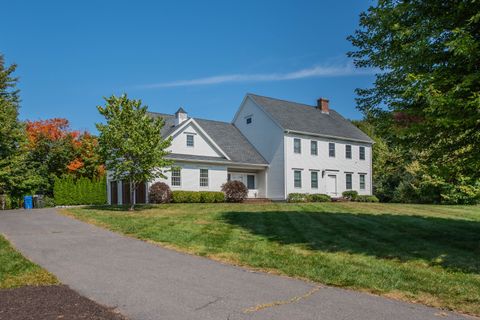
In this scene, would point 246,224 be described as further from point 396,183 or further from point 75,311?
point 396,183

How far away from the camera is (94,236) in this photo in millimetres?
11875

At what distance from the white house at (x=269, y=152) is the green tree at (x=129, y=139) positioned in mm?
6653

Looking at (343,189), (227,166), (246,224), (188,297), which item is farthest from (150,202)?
(188,297)

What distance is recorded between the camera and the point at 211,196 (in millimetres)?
27594

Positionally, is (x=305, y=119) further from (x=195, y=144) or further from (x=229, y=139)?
(x=195, y=144)

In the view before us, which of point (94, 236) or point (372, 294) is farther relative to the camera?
point (94, 236)

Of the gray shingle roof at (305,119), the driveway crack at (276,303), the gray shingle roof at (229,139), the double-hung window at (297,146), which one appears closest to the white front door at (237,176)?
the gray shingle roof at (229,139)

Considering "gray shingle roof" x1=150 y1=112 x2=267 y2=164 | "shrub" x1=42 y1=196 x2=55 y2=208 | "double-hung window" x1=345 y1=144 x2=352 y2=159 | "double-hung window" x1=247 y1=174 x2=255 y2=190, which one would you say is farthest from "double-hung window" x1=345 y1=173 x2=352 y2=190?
"shrub" x1=42 y1=196 x2=55 y2=208

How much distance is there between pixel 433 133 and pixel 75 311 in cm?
860

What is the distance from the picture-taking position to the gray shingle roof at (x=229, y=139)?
3098cm

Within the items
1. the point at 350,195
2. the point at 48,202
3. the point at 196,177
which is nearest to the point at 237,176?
the point at 196,177

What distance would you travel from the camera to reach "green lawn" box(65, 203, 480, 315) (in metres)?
6.54

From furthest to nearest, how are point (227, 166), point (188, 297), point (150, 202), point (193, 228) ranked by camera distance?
point (227, 166), point (150, 202), point (193, 228), point (188, 297)

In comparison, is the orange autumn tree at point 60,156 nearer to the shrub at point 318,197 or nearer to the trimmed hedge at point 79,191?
the trimmed hedge at point 79,191
